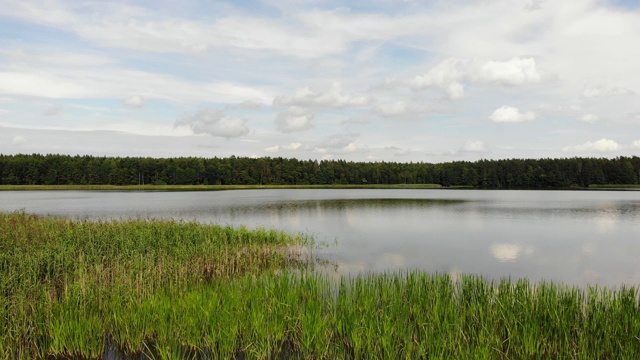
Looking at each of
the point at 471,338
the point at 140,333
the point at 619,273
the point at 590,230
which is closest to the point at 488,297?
the point at 471,338

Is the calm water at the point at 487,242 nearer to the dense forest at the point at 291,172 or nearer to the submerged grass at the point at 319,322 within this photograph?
the submerged grass at the point at 319,322

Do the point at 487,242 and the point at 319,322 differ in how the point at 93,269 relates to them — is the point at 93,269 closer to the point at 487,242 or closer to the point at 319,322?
the point at 319,322

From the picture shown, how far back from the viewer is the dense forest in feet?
452

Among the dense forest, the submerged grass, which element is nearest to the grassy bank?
the submerged grass

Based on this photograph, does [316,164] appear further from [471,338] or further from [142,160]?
[471,338]

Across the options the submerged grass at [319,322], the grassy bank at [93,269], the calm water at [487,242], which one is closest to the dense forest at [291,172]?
the calm water at [487,242]

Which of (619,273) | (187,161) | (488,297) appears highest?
(187,161)

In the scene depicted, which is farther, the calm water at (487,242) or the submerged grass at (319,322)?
the calm water at (487,242)

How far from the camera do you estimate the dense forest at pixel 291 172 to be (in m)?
138

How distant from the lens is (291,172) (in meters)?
165

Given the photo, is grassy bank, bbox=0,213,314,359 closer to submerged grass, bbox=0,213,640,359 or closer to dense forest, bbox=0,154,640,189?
submerged grass, bbox=0,213,640,359

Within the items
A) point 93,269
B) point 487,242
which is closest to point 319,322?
point 93,269

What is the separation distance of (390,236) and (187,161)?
137 meters

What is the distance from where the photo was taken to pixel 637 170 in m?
136
